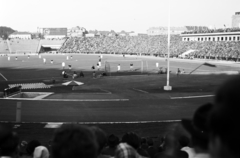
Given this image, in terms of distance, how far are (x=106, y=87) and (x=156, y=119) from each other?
13.1 meters

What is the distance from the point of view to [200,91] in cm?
2644

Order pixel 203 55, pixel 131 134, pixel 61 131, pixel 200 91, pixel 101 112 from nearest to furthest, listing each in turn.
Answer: pixel 61 131, pixel 131 134, pixel 101 112, pixel 200 91, pixel 203 55

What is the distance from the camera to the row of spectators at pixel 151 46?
76.7m

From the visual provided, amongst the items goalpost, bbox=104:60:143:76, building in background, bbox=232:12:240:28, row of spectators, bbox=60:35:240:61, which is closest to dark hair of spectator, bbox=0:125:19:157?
goalpost, bbox=104:60:143:76

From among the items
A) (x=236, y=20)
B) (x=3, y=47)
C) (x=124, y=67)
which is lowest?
(x=124, y=67)

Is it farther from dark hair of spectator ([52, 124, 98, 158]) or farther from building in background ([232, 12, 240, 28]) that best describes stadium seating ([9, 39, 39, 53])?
dark hair of spectator ([52, 124, 98, 158])

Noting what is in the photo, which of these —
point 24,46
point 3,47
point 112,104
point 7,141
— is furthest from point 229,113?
point 24,46

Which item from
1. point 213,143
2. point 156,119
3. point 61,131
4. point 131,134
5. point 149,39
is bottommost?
point 156,119

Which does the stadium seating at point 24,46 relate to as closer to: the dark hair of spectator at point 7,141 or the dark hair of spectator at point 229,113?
the dark hair of spectator at point 7,141

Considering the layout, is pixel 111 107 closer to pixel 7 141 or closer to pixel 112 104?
pixel 112 104

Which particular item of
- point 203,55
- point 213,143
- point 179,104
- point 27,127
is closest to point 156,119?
point 179,104

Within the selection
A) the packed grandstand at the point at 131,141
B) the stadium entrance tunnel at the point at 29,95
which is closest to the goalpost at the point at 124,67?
the stadium entrance tunnel at the point at 29,95

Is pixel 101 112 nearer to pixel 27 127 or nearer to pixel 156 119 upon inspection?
pixel 156 119

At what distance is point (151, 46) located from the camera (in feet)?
348
